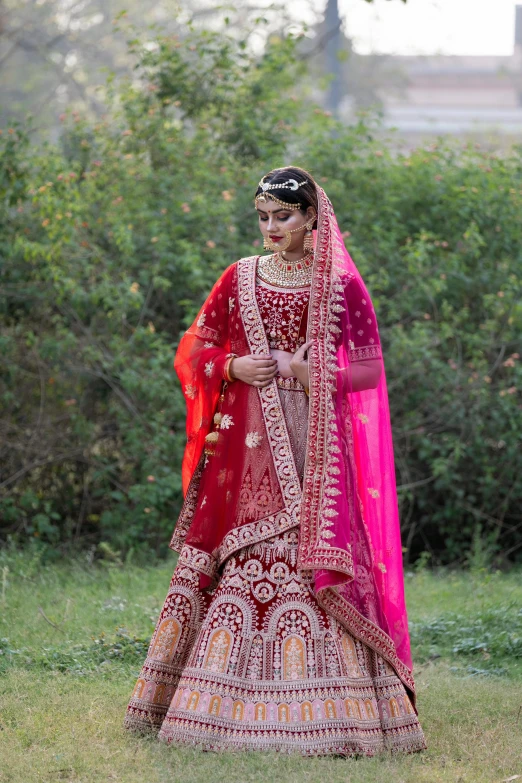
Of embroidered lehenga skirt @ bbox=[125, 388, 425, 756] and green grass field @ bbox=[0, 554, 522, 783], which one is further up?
embroidered lehenga skirt @ bbox=[125, 388, 425, 756]

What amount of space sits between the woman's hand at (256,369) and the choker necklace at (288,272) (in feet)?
0.93

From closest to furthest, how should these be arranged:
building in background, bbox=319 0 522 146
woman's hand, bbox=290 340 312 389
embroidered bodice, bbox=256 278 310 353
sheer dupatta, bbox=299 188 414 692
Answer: sheer dupatta, bbox=299 188 414 692 → woman's hand, bbox=290 340 312 389 → embroidered bodice, bbox=256 278 310 353 → building in background, bbox=319 0 522 146

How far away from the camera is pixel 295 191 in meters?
3.80

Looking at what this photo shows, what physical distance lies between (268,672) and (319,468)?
0.71 metres

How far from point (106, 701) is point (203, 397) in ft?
4.06

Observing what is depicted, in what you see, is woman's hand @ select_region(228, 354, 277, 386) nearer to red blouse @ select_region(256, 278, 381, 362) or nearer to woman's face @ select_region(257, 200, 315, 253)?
red blouse @ select_region(256, 278, 381, 362)

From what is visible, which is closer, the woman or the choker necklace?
the woman

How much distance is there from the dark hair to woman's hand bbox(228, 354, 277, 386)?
0.55 m

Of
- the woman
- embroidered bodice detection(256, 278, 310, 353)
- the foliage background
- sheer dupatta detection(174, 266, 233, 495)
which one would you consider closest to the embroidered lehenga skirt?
the woman

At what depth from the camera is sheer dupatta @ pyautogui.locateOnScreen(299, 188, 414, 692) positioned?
364 centimetres

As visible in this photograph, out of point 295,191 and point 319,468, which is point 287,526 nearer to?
point 319,468

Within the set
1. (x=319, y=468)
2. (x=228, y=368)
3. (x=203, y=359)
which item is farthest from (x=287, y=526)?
(x=203, y=359)

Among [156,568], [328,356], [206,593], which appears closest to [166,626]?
[206,593]

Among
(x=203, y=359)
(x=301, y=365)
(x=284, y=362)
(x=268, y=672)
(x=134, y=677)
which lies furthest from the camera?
(x=134, y=677)
